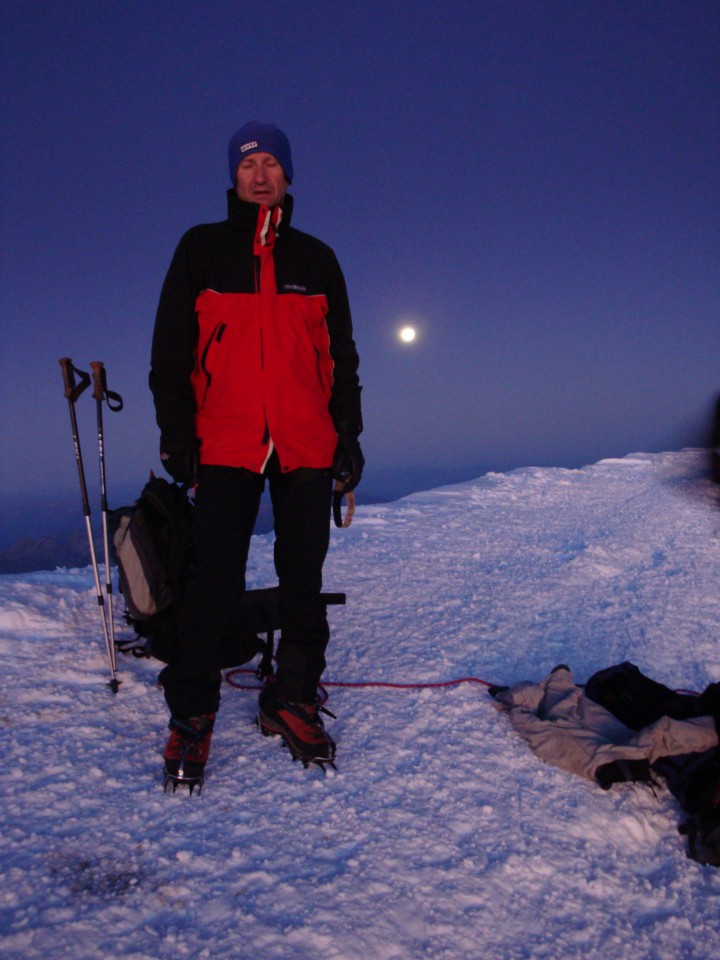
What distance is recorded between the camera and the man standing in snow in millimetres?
2449

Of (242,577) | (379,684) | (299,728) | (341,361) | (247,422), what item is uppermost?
(341,361)

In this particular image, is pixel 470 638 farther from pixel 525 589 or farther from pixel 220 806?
pixel 220 806

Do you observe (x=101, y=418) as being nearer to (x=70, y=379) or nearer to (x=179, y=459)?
(x=70, y=379)

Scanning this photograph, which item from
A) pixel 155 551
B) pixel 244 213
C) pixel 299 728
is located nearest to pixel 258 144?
pixel 244 213

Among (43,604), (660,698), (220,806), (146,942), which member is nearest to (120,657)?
(43,604)

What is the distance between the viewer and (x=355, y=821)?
2150mm

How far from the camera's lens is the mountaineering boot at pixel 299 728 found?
97.3 inches

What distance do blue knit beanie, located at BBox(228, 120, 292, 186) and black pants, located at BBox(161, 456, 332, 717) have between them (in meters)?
1.33

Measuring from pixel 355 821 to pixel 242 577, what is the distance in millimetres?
1043

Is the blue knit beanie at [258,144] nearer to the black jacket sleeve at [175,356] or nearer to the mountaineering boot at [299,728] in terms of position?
the black jacket sleeve at [175,356]

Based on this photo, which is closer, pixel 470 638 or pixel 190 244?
pixel 190 244

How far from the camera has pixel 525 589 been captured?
493cm

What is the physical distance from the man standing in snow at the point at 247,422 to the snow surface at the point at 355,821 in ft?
0.92

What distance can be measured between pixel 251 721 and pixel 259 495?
1079 millimetres
